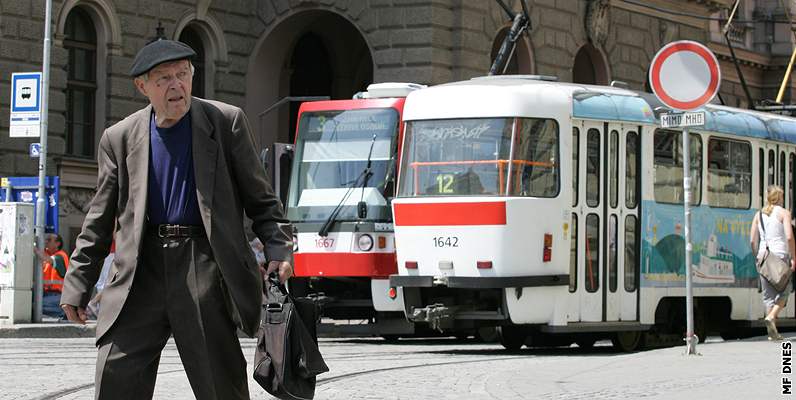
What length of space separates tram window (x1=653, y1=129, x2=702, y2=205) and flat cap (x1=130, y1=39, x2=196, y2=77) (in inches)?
504

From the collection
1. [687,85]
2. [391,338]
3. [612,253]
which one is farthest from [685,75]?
[391,338]

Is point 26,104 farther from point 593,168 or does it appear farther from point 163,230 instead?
point 163,230

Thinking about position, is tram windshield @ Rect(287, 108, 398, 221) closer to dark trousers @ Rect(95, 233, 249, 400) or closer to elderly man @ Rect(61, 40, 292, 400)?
elderly man @ Rect(61, 40, 292, 400)

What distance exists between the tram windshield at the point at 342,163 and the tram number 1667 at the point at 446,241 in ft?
6.65

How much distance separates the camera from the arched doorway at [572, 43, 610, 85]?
37.6 m

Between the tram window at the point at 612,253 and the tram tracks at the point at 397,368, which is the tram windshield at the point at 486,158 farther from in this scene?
the tram tracks at the point at 397,368

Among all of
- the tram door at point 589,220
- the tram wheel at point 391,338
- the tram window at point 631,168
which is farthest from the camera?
the tram wheel at point 391,338

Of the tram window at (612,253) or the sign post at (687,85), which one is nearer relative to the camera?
the sign post at (687,85)

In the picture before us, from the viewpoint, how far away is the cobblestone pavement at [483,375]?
11.3m

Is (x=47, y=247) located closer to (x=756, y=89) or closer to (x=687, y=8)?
(x=687, y=8)

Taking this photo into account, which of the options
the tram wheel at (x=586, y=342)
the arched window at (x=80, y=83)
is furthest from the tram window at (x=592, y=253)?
the arched window at (x=80, y=83)

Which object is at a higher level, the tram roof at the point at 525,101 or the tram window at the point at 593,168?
the tram roof at the point at 525,101

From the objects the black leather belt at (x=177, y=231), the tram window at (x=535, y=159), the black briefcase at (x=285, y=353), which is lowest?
the black briefcase at (x=285, y=353)

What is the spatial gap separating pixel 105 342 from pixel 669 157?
13369mm
